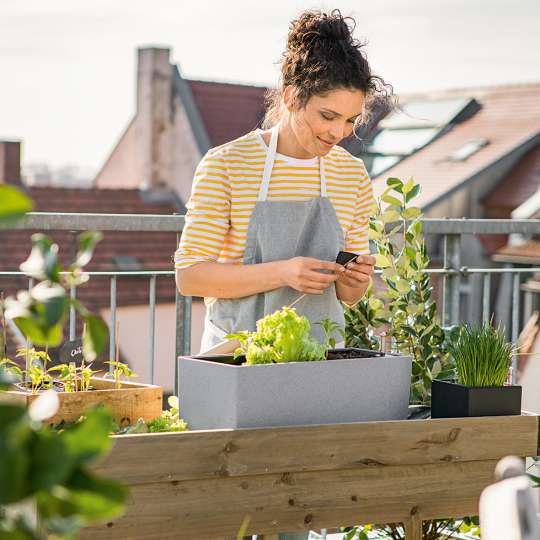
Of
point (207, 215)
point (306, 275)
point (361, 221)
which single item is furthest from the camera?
point (361, 221)

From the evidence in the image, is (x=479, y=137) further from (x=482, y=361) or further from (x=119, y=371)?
(x=119, y=371)

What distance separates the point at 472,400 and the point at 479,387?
27mm

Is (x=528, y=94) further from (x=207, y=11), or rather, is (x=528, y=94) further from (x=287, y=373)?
(x=287, y=373)

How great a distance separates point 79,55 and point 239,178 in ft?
119

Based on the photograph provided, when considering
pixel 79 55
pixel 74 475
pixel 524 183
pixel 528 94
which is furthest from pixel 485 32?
pixel 74 475

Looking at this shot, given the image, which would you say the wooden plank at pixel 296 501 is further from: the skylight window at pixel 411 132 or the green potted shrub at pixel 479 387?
the skylight window at pixel 411 132

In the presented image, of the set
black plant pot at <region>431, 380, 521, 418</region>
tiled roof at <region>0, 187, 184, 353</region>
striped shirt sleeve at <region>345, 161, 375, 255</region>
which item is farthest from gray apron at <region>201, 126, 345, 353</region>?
tiled roof at <region>0, 187, 184, 353</region>

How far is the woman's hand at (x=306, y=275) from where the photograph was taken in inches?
80.9

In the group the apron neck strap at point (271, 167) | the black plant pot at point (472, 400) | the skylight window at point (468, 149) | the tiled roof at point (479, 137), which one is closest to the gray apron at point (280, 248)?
the apron neck strap at point (271, 167)

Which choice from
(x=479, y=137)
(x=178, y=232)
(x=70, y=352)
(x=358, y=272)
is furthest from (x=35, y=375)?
(x=479, y=137)

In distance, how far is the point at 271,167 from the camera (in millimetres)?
2250

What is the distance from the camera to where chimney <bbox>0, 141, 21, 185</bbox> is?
21500 mm

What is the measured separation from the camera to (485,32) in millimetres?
25594

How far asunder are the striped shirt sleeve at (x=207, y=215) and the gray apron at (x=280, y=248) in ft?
0.23
